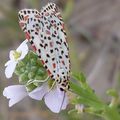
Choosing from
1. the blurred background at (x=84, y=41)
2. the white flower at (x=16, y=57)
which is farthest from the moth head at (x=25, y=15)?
the blurred background at (x=84, y=41)

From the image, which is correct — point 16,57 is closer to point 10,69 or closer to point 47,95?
point 10,69

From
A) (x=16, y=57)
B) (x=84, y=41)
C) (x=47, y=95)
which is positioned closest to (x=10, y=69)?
(x=16, y=57)

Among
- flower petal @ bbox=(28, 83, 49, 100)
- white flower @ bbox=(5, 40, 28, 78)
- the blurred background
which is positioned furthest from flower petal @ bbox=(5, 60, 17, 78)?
the blurred background

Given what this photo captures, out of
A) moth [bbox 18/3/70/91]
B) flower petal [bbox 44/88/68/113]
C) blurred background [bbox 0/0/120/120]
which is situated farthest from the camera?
blurred background [bbox 0/0/120/120]

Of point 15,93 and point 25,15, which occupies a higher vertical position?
point 25,15

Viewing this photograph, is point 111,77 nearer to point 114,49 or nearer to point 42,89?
point 114,49

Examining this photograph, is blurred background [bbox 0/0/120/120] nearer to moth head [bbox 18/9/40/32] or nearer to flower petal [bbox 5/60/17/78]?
flower petal [bbox 5/60/17/78]

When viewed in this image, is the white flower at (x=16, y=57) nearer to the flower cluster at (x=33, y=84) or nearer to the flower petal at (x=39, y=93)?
the flower cluster at (x=33, y=84)
